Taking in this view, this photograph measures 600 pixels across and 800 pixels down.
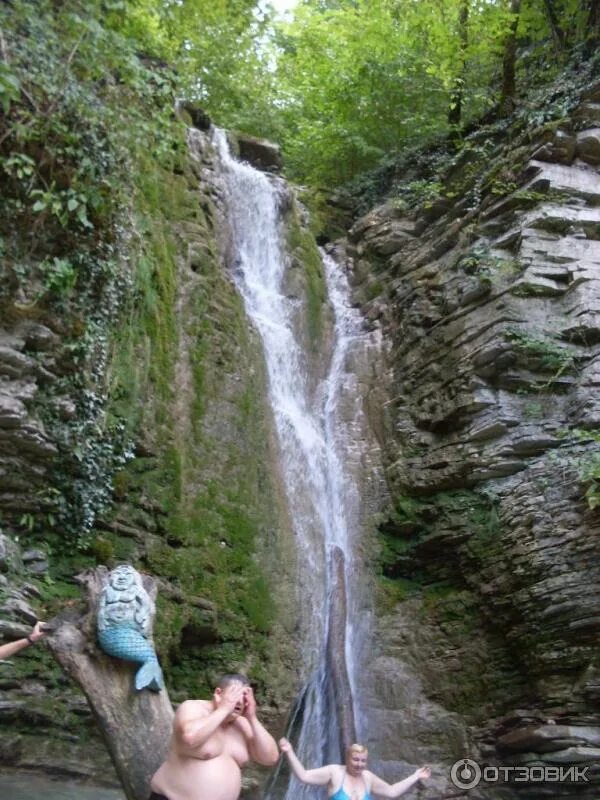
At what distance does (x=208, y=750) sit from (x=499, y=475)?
6.06 m

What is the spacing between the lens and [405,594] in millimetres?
9266

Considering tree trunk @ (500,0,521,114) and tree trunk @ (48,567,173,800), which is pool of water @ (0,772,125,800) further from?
tree trunk @ (500,0,521,114)

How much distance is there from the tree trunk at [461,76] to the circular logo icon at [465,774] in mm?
10428

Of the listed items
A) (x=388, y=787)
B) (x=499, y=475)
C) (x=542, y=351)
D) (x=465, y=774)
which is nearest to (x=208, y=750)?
(x=388, y=787)

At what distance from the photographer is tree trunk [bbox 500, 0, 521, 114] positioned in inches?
491

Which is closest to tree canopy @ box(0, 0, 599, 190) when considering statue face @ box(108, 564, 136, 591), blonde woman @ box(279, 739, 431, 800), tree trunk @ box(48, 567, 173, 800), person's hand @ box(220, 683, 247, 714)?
statue face @ box(108, 564, 136, 591)

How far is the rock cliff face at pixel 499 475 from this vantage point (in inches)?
291

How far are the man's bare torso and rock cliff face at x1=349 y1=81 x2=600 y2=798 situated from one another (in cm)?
449

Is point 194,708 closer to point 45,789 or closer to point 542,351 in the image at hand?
point 45,789

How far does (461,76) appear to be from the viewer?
14.0 meters

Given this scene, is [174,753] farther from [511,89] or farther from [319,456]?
[511,89]

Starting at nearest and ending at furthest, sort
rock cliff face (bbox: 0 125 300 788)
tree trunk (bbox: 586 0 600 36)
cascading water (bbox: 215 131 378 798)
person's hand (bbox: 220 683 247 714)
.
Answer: person's hand (bbox: 220 683 247 714) → rock cliff face (bbox: 0 125 300 788) → cascading water (bbox: 215 131 378 798) → tree trunk (bbox: 586 0 600 36)

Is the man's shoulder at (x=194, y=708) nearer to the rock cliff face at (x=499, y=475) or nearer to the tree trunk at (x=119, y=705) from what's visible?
the tree trunk at (x=119, y=705)

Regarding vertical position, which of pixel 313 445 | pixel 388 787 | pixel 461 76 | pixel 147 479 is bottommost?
pixel 388 787
